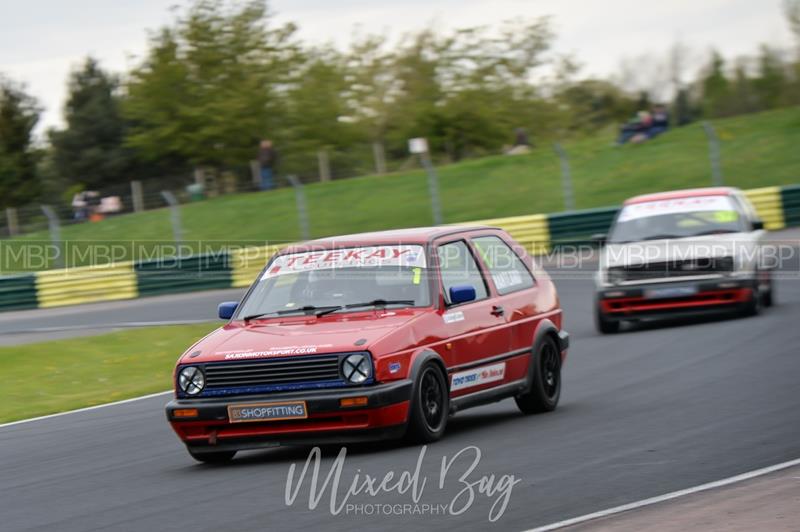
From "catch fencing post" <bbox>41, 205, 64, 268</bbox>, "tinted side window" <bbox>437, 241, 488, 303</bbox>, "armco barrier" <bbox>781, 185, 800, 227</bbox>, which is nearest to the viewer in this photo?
"tinted side window" <bbox>437, 241, 488, 303</bbox>

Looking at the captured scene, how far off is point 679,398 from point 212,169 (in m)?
44.4

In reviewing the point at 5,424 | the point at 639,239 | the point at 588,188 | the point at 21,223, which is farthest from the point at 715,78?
Result: the point at 5,424

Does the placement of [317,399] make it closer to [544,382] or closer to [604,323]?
[544,382]

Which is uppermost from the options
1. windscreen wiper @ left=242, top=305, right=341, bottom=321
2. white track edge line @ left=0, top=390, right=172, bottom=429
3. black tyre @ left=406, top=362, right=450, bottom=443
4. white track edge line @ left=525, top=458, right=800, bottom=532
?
windscreen wiper @ left=242, top=305, right=341, bottom=321

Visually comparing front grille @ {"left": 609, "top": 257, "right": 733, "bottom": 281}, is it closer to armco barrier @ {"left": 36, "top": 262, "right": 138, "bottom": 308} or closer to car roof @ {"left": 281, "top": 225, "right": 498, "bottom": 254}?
car roof @ {"left": 281, "top": 225, "right": 498, "bottom": 254}

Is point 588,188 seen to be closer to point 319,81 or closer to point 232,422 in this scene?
point 319,81

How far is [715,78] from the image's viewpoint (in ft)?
269

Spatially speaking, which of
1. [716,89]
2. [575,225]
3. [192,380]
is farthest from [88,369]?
[716,89]

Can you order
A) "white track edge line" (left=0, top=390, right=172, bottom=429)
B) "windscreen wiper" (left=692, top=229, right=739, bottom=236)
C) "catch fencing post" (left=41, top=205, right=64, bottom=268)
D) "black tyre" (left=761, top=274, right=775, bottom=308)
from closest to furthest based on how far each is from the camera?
"white track edge line" (left=0, top=390, right=172, bottom=429), "windscreen wiper" (left=692, top=229, right=739, bottom=236), "black tyre" (left=761, top=274, right=775, bottom=308), "catch fencing post" (left=41, top=205, right=64, bottom=268)

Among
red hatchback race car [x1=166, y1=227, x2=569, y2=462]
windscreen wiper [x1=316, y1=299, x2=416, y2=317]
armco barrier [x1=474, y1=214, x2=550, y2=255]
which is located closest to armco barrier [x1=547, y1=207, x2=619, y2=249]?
armco barrier [x1=474, y1=214, x2=550, y2=255]

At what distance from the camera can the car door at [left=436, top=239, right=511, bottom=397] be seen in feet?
30.1

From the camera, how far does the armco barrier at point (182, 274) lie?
27266mm

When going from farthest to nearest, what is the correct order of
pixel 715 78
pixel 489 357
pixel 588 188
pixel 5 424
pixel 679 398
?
pixel 715 78 < pixel 588 188 < pixel 5 424 < pixel 679 398 < pixel 489 357

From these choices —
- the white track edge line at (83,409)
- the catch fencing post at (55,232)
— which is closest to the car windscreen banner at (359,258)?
the white track edge line at (83,409)
